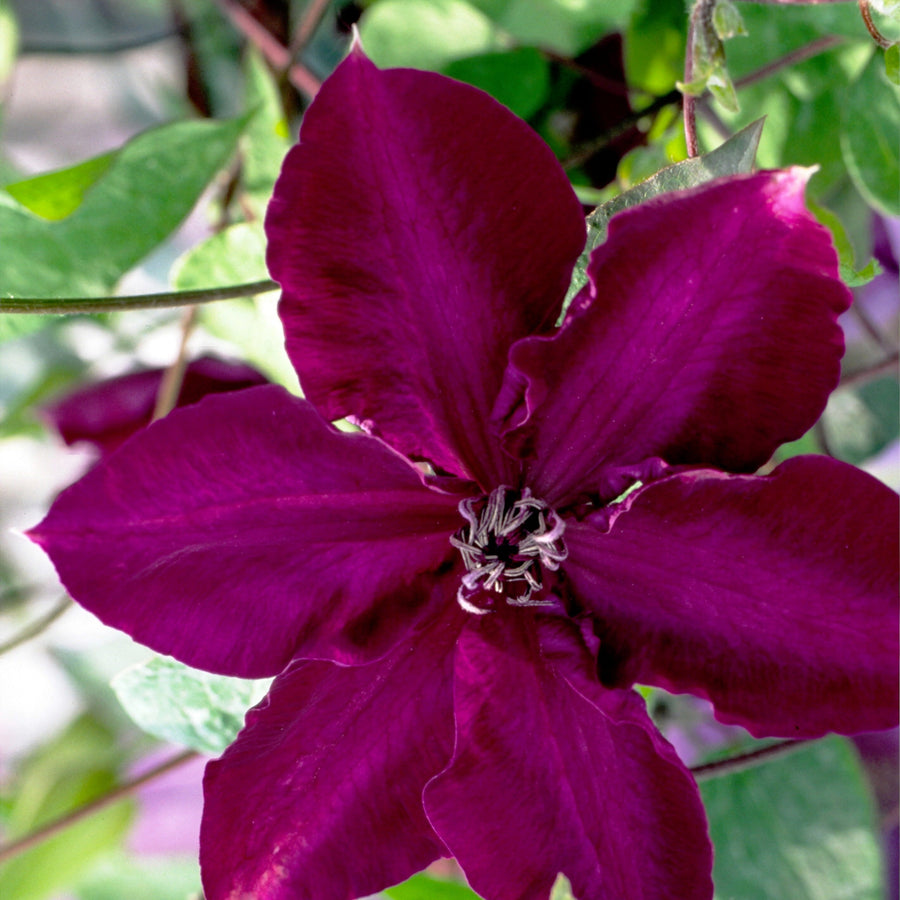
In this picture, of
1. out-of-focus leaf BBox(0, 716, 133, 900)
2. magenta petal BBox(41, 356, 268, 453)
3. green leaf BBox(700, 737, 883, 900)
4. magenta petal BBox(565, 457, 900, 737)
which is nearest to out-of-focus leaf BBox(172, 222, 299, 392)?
magenta petal BBox(41, 356, 268, 453)

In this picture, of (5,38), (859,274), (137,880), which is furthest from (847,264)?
(137,880)

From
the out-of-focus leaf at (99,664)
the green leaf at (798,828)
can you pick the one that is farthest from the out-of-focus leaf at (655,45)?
the out-of-focus leaf at (99,664)

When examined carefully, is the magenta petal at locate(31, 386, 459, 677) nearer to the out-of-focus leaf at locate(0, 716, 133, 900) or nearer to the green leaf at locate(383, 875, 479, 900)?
the green leaf at locate(383, 875, 479, 900)

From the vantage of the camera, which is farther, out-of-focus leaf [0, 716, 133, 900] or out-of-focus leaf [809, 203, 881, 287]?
out-of-focus leaf [0, 716, 133, 900]

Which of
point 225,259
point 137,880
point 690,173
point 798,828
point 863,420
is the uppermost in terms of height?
point 690,173

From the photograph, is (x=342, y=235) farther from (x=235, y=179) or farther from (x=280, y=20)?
(x=280, y=20)

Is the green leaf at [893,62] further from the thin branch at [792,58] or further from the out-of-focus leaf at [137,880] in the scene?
the out-of-focus leaf at [137,880]

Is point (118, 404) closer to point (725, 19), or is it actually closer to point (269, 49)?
point (269, 49)
